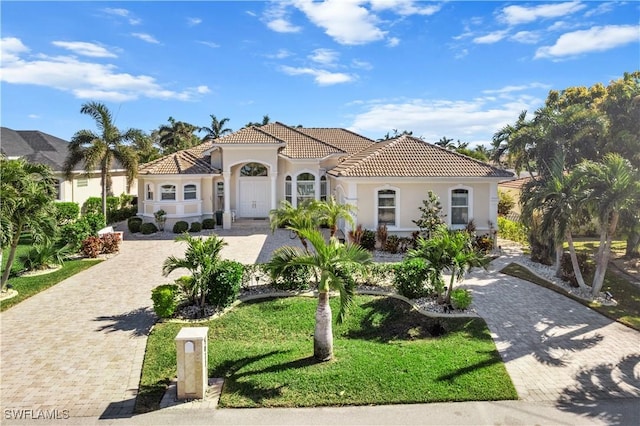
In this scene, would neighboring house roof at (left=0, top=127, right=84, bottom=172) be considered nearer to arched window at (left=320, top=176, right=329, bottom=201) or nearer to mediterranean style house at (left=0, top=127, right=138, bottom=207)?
mediterranean style house at (left=0, top=127, right=138, bottom=207)

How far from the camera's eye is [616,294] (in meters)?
15.4

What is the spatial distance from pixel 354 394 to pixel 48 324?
8.94 meters

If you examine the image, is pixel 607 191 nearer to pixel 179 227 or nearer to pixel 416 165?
pixel 416 165

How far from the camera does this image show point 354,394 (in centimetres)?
863

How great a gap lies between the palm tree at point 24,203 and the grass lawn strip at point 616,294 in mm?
16803

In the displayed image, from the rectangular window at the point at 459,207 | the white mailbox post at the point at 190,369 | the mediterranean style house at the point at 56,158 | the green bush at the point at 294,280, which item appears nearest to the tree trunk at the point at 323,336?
the white mailbox post at the point at 190,369

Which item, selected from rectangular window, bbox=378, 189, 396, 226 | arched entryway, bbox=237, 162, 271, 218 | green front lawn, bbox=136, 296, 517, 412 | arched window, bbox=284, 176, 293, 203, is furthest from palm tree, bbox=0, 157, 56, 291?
arched window, bbox=284, 176, 293, 203

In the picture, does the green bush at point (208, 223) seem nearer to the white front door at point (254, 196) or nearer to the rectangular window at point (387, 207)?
the white front door at point (254, 196)

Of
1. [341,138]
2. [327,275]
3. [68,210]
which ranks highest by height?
[341,138]

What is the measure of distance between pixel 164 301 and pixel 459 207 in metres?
15.2

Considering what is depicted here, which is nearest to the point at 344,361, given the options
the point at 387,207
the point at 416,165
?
the point at 387,207

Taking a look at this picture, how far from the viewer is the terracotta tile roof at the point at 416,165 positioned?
21594mm

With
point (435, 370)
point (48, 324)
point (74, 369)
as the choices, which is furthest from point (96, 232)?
point (435, 370)

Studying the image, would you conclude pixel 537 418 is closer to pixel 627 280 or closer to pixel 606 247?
pixel 606 247
